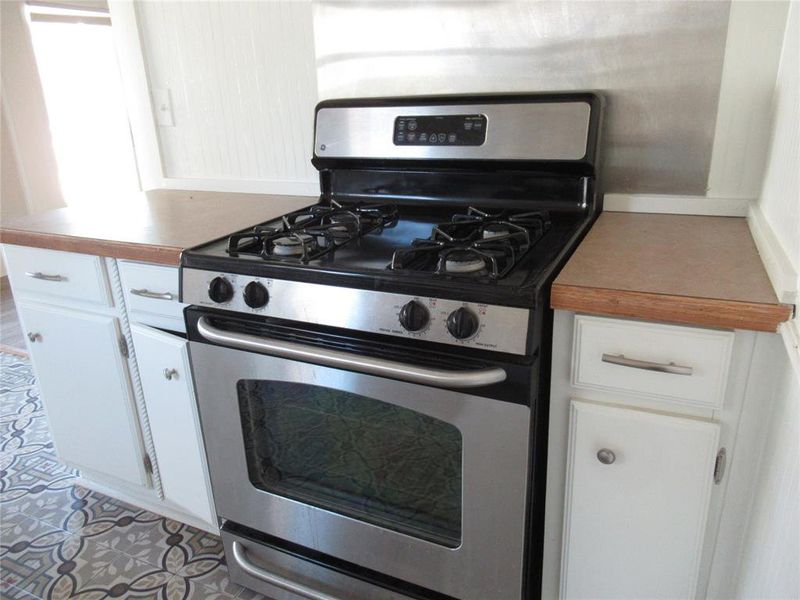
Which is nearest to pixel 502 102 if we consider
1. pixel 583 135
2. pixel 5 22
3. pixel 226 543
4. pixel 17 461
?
pixel 583 135

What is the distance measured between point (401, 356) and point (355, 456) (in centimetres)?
29

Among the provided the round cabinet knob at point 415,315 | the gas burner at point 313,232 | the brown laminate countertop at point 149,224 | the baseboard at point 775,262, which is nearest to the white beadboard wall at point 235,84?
the brown laminate countertop at point 149,224

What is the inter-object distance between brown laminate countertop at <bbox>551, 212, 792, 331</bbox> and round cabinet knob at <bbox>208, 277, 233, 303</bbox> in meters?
0.64

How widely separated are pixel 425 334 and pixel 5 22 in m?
4.08

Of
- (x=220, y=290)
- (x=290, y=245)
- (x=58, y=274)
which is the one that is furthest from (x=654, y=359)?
(x=58, y=274)

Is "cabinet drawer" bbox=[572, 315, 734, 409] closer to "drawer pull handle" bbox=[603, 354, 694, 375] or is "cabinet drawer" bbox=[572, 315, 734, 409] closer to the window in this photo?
"drawer pull handle" bbox=[603, 354, 694, 375]

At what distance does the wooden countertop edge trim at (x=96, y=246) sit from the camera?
1320mm

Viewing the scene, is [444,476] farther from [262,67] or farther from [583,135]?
[262,67]

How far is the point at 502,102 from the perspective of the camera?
1375mm

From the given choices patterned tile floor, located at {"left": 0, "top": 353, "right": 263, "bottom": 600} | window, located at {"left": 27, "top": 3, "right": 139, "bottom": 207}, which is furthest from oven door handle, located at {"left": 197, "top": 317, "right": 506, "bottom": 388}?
window, located at {"left": 27, "top": 3, "right": 139, "bottom": 207}

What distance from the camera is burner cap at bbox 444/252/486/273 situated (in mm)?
1002

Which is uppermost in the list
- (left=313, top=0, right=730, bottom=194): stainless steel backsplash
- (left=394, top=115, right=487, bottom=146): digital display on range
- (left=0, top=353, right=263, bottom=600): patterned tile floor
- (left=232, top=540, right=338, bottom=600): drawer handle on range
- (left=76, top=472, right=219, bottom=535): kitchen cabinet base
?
(left=313, top=0, right=730, bottom=194): stainless steel backsplash

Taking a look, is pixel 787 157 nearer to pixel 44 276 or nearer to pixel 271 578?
pixel 271 578

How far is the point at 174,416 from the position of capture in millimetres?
1499
